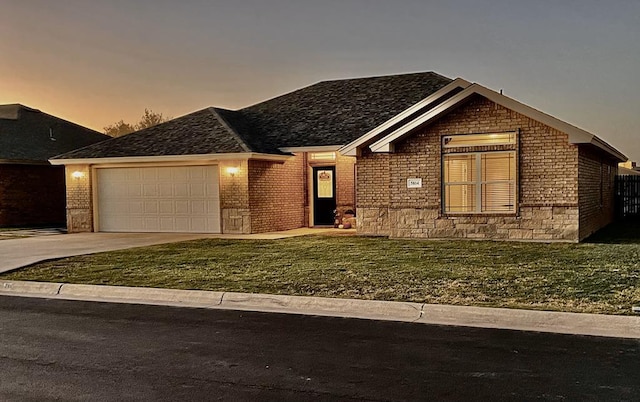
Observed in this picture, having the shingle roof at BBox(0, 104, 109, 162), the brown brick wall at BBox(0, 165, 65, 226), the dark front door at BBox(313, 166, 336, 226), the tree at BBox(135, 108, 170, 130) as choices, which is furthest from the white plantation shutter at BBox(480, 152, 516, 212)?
the tree at BBox(135, 108, 170, 130)

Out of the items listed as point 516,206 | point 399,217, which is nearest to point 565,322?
point 516,206

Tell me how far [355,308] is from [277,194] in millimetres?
13182

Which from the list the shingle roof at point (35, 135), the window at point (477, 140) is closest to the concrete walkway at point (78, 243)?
the window at point (477, 140)

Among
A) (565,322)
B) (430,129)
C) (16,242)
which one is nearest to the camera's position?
(565,322)

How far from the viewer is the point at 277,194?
21203 mm

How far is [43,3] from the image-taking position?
20.9 metres

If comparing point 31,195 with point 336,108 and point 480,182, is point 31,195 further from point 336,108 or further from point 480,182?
point 480,182

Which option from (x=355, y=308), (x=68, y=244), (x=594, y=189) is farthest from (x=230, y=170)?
(x=355, y=308)

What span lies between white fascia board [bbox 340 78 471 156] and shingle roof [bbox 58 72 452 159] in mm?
2531

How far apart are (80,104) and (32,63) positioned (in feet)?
36.5

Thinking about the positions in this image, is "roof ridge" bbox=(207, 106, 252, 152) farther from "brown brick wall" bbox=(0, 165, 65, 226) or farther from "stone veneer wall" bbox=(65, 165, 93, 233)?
"brown brick wall" bbox=(0, 165, 65, 226)

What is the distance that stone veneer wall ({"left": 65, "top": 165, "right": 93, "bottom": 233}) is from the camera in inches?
869

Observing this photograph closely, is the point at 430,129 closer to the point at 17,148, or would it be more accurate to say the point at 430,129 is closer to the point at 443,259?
the point at 443,259

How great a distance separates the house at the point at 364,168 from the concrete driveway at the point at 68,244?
145 cm
